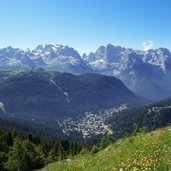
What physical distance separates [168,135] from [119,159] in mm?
5304

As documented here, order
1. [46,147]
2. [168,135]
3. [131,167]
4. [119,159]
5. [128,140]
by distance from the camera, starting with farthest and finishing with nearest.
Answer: [46,147], [128,140], [168,135], [119,159], [131,167]

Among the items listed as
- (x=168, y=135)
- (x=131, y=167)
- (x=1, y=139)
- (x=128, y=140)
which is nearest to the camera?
(x=131, y=167)

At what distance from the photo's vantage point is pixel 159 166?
18719 mm

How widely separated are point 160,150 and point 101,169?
4.02m

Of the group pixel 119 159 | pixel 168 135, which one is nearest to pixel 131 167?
pixel 119 159

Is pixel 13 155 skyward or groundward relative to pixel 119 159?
groundward

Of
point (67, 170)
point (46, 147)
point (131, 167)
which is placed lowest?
point (46, 147)

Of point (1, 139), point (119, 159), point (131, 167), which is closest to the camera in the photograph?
point (131, 167)

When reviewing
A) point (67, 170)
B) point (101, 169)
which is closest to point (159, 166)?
point (101, 169)

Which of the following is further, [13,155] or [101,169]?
[13,155]

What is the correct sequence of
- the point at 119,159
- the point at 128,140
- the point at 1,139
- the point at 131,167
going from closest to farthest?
the point at 131,167, the point at 119,159, the point at 128,140, the point at 1,139

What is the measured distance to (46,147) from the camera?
148 meters

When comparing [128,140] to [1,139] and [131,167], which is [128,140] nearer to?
[131,167]

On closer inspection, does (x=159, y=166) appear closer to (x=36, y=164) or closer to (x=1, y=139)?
(x=36, y=164)
